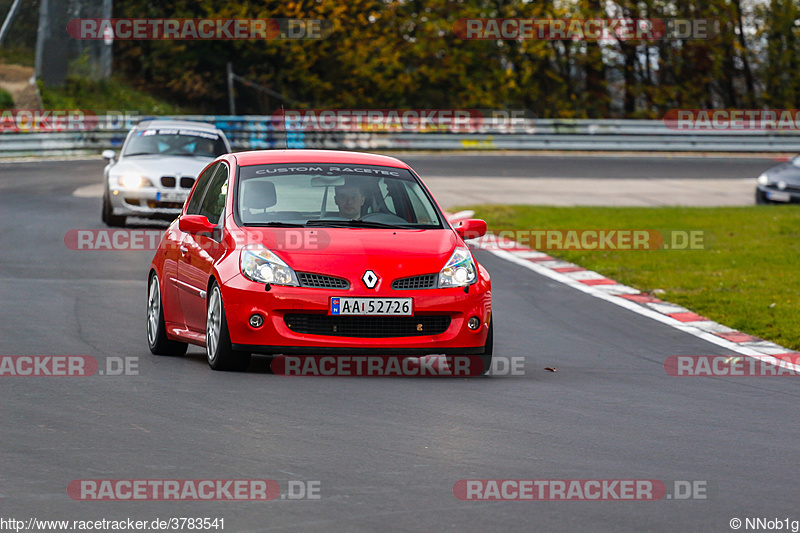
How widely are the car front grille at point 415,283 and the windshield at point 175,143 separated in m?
11.9

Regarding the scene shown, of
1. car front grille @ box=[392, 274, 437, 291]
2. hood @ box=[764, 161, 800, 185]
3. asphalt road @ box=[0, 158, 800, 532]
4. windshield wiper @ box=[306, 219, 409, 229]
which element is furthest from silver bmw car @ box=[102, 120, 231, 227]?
hood @ box=[764, 161, 800, 185]

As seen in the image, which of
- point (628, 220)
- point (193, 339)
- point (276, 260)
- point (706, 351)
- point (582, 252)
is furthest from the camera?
point (628, 220)

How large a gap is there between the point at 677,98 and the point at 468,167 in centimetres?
1872

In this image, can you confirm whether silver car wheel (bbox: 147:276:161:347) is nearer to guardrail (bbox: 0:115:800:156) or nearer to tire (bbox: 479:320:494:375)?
tire (bbox: 479:320:494:375)

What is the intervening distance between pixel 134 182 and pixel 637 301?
27.0 ft

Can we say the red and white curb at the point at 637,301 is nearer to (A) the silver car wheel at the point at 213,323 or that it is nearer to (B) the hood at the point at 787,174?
(A) the silver car wheel at the point at 213,323

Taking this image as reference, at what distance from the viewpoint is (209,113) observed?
45.7 m

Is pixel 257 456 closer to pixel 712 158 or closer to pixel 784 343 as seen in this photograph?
pixel 784 343

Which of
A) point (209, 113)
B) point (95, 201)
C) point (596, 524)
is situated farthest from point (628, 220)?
point (209, 113)

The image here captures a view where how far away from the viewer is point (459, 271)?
28.5 feet

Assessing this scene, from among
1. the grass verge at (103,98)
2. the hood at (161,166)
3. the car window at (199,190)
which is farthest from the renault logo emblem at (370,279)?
the grass verge at (103,98)

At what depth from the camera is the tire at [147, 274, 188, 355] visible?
9.54 meters

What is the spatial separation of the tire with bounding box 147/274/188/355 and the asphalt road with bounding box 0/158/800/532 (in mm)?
130

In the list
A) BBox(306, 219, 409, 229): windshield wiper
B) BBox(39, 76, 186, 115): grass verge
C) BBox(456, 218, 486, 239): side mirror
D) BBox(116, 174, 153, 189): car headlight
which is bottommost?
BBox(116, 174, 153, 189): car headlight
